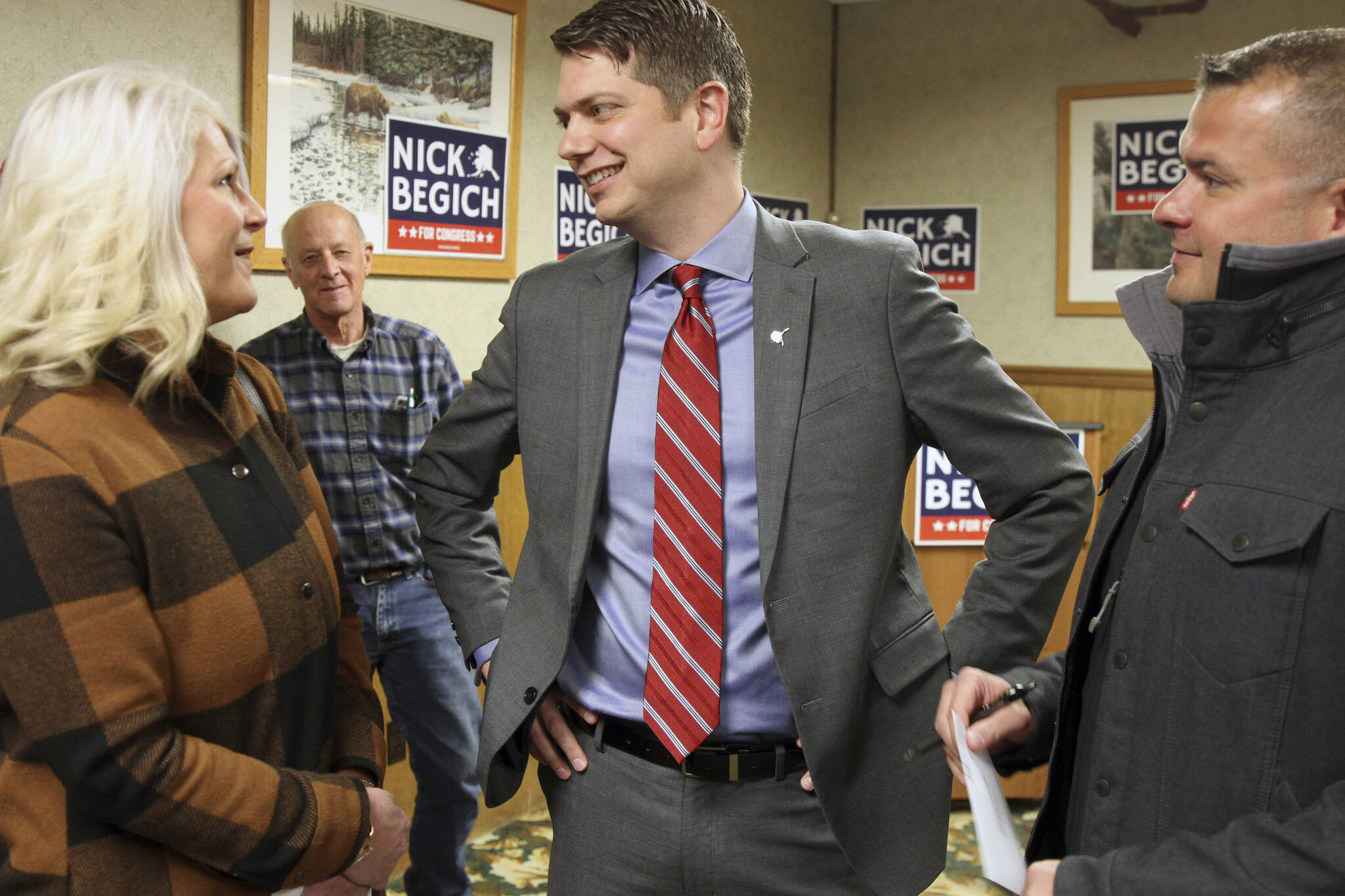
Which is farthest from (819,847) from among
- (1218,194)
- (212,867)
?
(1218,194)

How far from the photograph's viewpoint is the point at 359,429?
10.0 ft

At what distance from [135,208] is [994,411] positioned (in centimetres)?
113

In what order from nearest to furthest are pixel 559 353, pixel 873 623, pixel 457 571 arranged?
pixel 873 623, pixel 559 353, pixel 457 571

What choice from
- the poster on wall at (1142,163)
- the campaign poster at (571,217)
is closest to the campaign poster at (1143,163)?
the poster on wall at (1142,163)

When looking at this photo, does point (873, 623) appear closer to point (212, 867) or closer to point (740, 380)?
point (740, 380)

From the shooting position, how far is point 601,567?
167cm

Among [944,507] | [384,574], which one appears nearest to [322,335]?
[384,574]

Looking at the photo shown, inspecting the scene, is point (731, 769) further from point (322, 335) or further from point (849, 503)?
point (322, 335)

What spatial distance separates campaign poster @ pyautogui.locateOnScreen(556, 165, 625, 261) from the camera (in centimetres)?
422

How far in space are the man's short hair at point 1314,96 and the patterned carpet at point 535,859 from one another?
2.58 m

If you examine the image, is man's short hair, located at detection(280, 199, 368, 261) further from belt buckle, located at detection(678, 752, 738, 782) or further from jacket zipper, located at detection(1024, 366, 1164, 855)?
jacket zipper, located at detection(1024, 366, 1164, 855)

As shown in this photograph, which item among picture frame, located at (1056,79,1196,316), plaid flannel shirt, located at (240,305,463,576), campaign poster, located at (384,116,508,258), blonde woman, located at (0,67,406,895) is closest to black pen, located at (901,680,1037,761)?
blonde woman, located at (0,67,406,895)

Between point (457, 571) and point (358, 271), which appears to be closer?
point (457, 571)

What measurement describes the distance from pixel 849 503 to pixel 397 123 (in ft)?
8.33
